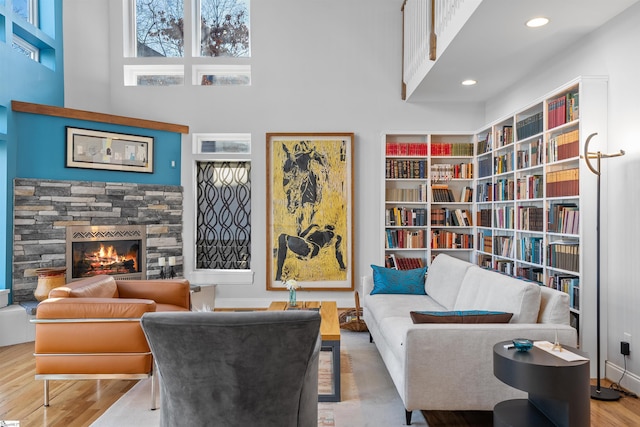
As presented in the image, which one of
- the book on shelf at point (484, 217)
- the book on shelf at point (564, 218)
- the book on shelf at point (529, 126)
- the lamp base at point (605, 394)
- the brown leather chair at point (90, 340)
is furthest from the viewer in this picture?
the book on shelf at point (484, 217)

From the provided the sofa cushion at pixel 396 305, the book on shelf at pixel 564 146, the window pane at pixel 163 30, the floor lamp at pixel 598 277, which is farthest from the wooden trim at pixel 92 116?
the floor lamp at pixel 598 277

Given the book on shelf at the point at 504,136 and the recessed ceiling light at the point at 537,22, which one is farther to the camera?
the book on shelf at the point at 504,136

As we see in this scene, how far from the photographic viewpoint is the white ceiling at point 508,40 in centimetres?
331

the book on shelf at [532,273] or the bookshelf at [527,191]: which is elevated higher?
the bookshelf at [527,191]

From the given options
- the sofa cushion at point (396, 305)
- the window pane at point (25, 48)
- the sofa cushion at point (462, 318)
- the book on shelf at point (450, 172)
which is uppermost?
the window pane at point (25, 48)

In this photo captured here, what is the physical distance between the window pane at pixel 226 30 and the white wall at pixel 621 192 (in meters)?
4.40

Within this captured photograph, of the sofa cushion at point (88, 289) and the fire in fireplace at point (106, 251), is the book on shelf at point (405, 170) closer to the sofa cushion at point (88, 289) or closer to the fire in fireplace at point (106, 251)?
the fire in fireplace at point (106, 251)

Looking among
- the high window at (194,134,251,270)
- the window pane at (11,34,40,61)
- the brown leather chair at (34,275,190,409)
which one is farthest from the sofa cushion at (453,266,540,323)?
the window pane at (11,34,40,61)

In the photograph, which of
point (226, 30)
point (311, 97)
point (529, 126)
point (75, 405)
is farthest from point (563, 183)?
point (226, 30)

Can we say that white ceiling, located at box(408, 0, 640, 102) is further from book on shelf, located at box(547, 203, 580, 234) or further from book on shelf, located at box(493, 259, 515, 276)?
book on shelf, located at box(493, 259, 515, 276)

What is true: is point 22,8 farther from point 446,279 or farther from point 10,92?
point 446,279

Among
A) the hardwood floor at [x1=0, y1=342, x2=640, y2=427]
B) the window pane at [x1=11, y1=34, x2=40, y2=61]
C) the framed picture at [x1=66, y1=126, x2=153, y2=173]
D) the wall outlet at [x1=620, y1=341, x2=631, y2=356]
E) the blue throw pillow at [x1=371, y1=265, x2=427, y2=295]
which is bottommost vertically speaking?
the hardwood floor at [x1=0, y1=342, x2=640, y2=427]

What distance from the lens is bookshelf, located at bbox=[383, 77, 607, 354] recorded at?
3.64 meters

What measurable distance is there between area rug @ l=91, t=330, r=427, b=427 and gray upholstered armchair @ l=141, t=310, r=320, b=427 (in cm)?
93
